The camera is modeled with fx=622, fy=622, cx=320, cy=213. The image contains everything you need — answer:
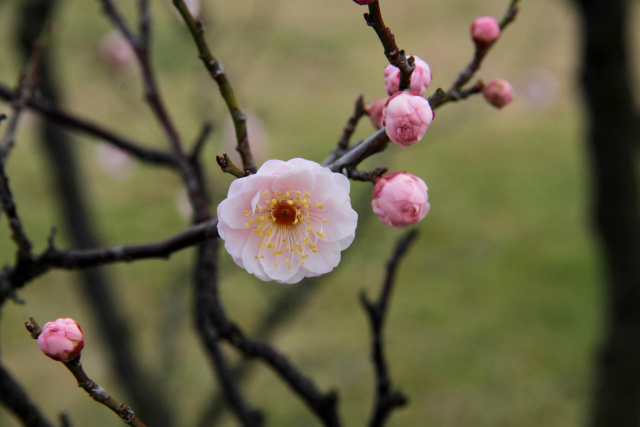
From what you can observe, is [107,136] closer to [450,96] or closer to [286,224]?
[286,224]

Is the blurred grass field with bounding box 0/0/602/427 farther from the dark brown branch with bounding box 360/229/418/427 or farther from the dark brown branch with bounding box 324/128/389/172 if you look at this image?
the dark brown branch with bounding box 324/128/389/172

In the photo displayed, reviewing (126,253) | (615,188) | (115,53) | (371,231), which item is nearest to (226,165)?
(126,253)

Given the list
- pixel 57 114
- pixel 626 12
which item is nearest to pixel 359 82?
pixel 626 12

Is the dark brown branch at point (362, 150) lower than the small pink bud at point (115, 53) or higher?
lower

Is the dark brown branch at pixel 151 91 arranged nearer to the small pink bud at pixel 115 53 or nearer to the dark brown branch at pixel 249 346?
the dark brown branch at pixel 249 346

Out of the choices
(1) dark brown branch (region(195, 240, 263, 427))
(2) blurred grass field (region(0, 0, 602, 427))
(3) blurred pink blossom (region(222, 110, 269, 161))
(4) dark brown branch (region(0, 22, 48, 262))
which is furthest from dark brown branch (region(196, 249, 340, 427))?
(3) blurred pink blossom (region(222, 110, 269, 161))

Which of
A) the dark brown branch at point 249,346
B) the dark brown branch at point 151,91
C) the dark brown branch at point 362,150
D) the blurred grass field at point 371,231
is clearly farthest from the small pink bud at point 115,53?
the dark brown branch at point 362,150
